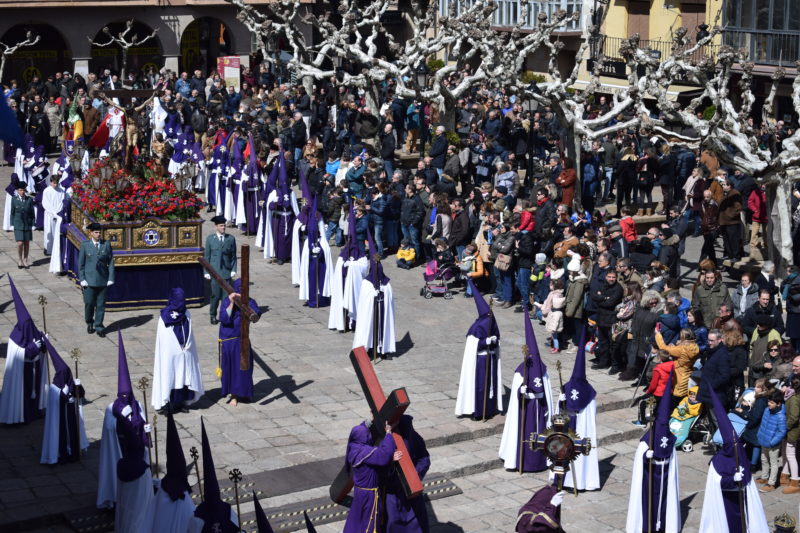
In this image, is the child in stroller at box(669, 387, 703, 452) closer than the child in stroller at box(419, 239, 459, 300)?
Yes

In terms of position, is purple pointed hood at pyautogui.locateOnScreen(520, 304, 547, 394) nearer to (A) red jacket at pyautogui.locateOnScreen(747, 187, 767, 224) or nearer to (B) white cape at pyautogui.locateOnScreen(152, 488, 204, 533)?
(B) white cape at pyautogui.locateOnScreen(152, 488, 204, 533)

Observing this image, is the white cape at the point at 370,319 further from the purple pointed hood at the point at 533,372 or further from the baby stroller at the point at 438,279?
the purple pointed hood at the point at 533,372

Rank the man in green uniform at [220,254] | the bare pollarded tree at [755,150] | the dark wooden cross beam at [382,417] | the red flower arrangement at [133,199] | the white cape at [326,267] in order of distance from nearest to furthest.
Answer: the dark wooden cross beam at [382,417], the man in green uniform at [220,254], the red flower arrangement at [133,199], the bare pollarded tree at [755,150], the white cape at [326,267]

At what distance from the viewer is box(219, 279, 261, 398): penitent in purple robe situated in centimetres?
1752

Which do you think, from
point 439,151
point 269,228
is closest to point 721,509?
point 269,228

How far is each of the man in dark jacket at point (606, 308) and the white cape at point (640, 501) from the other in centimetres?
485

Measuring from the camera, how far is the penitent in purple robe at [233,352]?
1752 centimetres

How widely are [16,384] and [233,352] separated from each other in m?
2.71

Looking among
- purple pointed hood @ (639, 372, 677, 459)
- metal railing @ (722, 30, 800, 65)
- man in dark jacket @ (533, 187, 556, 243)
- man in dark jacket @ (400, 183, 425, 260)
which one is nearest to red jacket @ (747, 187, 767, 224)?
man in dark jacket @ (533, 187, 556, 243)

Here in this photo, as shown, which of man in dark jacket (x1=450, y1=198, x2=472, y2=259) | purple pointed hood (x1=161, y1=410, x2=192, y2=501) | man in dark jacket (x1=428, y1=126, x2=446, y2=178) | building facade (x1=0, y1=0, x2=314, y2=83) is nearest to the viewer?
purple pointed hood (x1=161, y1=410, x2=192, y2=501)

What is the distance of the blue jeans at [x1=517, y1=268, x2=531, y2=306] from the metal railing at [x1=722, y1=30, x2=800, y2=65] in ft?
58.3

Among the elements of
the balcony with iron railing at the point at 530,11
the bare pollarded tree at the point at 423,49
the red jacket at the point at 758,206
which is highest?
the balcony with iron railing at the point at 530,11

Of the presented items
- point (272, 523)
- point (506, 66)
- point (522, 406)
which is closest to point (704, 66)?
point (506, 66)

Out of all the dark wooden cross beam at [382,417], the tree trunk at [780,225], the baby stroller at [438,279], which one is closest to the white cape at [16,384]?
the dark wooden cross beam at [382,417]
